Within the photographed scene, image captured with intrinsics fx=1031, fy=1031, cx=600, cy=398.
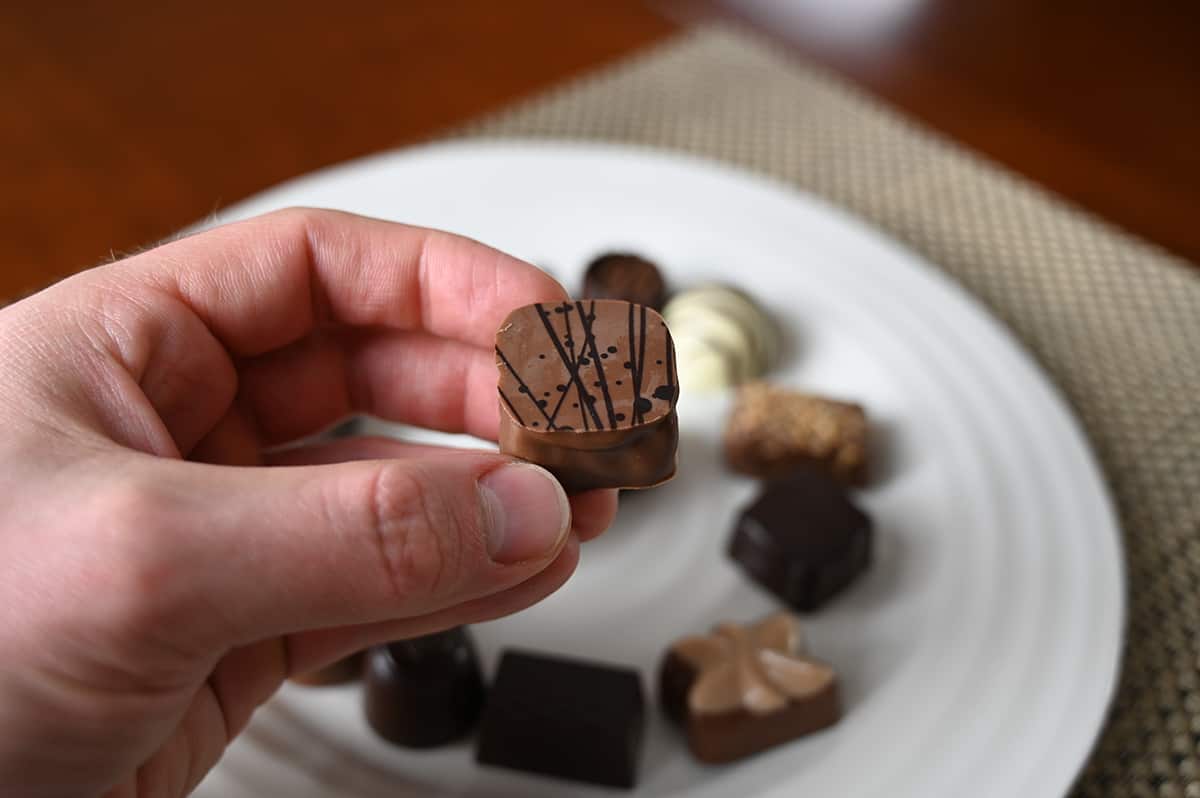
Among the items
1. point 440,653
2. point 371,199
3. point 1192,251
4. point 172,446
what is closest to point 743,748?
point 440,653

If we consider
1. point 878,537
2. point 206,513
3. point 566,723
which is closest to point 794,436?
point 878,537

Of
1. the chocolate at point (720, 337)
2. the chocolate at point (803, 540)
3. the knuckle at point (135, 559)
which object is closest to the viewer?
the knuckle at point (135, 559)

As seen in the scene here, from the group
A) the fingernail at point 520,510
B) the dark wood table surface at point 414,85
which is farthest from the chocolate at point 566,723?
the dark wood table surface at point 414,85

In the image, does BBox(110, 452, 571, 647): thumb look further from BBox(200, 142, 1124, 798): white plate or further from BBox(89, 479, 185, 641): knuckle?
BBox(200, 142, 1124, 798): white plate

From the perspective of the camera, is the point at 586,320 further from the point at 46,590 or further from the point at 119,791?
the point at 119,791

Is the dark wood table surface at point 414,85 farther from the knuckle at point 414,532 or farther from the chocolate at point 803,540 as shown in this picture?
the knuckle at point 414,532

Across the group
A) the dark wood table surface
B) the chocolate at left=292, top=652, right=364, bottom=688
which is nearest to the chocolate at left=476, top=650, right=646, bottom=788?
the chocolate at left=292, top=652, right=364, bottom=688
